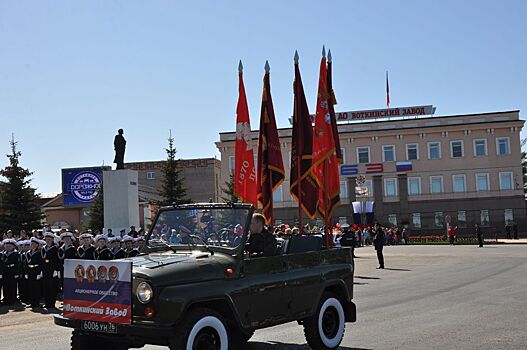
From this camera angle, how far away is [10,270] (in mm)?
16234

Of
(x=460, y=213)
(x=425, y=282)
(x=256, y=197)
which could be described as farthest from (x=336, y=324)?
(x=460, y=213)

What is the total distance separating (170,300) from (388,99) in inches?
2549

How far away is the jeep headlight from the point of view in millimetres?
6699

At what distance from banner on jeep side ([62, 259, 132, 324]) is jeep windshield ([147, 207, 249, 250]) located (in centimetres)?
134

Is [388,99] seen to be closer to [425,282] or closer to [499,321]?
[425,282]

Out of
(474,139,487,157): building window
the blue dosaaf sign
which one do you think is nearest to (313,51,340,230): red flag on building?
the blue dosaaf sign

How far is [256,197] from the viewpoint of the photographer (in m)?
15.0

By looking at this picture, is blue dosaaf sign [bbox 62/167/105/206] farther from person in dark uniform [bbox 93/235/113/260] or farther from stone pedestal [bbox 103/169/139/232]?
person in dark uniform [bbox 93/235/113/260]

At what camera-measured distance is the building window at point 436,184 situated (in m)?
→ 67.4

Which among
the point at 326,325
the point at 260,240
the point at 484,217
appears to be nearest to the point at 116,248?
the point at 326,325

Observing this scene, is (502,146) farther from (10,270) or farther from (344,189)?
(10,270)

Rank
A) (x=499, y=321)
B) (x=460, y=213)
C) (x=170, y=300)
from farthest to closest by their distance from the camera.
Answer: (x=460, y=213), (x=499, y=321), (x=170, y=300)

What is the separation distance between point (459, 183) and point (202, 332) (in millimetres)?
63568

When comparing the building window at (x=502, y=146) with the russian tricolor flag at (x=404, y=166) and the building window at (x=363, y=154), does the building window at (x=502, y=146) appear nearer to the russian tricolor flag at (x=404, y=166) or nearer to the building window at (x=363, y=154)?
the russian tricolor flag at (x=404, y=166)
